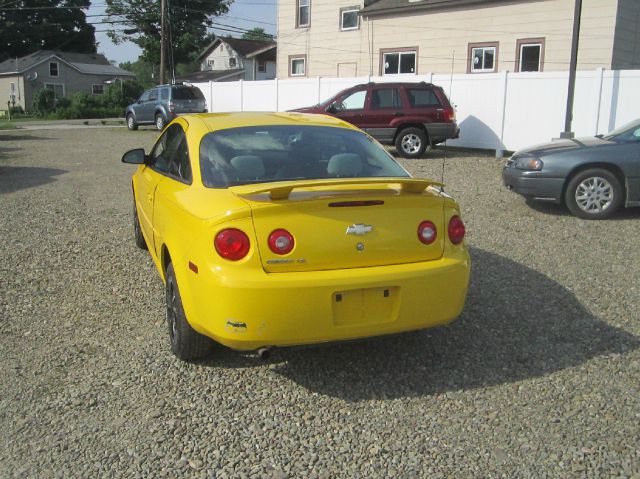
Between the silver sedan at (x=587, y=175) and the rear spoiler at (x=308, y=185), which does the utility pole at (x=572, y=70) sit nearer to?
the silver sedan at (x=587, y=175)

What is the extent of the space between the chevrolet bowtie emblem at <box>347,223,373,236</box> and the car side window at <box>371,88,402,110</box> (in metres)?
12.4

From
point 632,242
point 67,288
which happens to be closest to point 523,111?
point 632,242

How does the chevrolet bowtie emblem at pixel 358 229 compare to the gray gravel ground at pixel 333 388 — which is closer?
the gray gravel ground at pixel 333 388

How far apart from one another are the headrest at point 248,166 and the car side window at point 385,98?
11799 millimetres

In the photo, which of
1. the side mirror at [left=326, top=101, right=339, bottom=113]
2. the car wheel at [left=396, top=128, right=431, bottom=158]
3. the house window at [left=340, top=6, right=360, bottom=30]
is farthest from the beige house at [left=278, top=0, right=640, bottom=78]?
the side mirror at [left=326, top=101, right=339, bottom=113]

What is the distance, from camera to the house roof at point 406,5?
72.4ft

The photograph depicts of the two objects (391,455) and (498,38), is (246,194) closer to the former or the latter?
(391,455)

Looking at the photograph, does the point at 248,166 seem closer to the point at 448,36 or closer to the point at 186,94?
the point at 448,36

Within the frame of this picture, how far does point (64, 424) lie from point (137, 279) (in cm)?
→ 255

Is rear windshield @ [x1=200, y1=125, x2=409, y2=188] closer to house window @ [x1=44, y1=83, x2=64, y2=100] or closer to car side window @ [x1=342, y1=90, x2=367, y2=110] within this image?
car side window @ [x1=342, y1=90, x2=367, y2=110]

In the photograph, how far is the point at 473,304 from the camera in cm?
516

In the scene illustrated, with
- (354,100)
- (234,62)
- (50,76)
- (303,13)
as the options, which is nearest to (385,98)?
(354,100)

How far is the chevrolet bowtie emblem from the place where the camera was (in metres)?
3.58

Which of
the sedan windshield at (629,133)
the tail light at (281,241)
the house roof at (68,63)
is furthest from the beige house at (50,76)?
the tail light at (281,241)
